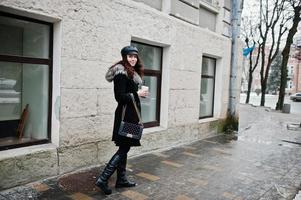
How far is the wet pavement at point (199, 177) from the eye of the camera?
13.4ft

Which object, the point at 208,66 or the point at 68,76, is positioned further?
the point at 208,66

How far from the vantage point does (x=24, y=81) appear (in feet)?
14.7

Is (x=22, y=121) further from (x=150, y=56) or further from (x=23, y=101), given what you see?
(x=150, y=56)

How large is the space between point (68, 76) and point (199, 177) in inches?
101

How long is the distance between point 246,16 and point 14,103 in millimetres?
26276

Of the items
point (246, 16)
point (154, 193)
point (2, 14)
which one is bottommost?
point (154, 193)

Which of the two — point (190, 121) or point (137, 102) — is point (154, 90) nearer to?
point (190, 121)

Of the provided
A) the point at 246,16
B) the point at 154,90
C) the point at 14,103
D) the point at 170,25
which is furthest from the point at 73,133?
the point at 246,16

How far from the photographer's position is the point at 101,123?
5176 millimetres

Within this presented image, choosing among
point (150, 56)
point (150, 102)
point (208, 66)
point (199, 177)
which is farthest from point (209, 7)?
point (199, 177)

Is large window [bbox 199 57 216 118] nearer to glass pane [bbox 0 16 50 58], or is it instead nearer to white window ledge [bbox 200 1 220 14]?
white window ledge [bbox 200 1 220 14]

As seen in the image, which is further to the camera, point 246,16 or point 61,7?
point 246,16

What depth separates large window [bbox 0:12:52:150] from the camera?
4.21m

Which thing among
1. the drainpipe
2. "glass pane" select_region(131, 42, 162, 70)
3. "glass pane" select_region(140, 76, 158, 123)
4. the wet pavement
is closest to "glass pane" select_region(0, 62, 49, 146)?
the wet pavement
